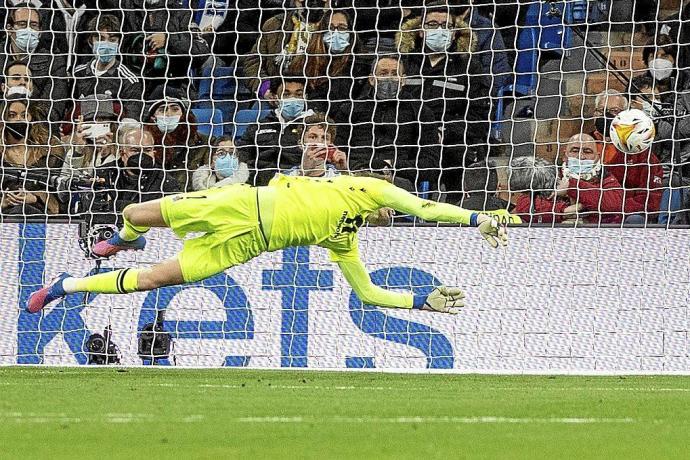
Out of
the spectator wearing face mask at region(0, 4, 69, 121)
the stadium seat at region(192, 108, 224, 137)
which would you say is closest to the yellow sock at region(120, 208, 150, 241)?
the stadium seat at region(192, 108, 224, 137)

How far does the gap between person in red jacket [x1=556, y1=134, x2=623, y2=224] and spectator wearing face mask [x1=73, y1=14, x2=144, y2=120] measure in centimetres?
433

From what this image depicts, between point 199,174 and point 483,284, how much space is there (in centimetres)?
309

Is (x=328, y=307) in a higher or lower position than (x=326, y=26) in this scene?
lower

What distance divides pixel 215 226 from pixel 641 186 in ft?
14.8

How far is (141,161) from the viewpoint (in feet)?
42.6

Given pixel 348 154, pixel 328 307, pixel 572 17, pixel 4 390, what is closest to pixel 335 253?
pixel 328 307

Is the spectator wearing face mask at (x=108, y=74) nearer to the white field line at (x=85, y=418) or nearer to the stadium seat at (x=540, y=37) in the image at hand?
the stadium seat at (x=540, y=37)

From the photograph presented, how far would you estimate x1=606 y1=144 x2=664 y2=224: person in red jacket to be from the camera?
12258mm

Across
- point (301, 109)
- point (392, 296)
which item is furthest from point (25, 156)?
point (392, 296)

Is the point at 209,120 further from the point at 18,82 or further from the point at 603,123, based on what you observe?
the point at 603,123

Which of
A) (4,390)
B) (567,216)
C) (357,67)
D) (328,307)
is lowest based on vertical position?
(4,390)

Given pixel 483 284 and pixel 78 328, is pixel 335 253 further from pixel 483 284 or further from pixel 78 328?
pixel 78 328

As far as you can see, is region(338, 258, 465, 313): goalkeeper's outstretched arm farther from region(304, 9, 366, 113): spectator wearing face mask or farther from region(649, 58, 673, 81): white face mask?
region(649, 58, 673, 81): white face mask

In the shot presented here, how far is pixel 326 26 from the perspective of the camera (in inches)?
525
